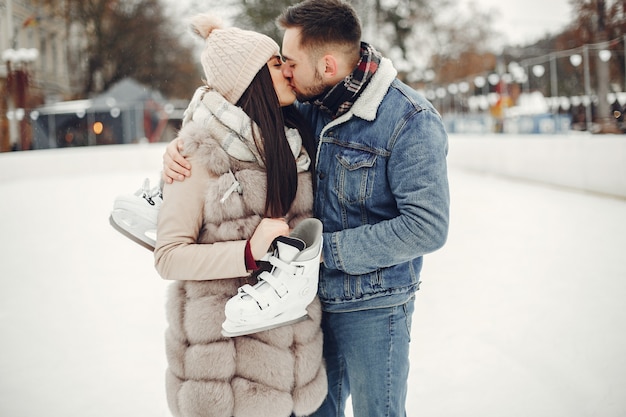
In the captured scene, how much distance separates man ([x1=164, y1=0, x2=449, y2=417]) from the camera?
4.19 ft

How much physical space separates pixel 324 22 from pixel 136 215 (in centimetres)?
65

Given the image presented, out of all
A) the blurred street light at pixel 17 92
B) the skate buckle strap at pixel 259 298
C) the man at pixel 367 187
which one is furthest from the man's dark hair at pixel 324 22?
the blurred street light at pixel 17 92

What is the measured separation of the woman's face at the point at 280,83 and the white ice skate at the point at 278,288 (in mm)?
339

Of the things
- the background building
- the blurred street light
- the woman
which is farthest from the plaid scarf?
the blurred street light

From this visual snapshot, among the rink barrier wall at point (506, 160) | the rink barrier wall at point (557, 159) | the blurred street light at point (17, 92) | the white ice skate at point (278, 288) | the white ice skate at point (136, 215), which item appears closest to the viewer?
the white ice skate at point (278, 288)

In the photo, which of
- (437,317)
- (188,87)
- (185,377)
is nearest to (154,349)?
(437,317)

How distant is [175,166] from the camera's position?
129 cm

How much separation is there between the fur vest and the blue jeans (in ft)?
0.35

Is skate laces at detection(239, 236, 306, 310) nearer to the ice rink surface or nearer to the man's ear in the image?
the man's ear

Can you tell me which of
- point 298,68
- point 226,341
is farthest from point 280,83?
point 226,341

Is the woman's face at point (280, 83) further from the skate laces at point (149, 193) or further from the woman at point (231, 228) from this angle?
the skate laces at point (149, 193)

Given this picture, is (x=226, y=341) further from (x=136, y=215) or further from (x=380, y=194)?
(x=380, y=194)

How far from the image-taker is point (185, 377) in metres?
1.36

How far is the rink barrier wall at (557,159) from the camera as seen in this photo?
7.32 meters
